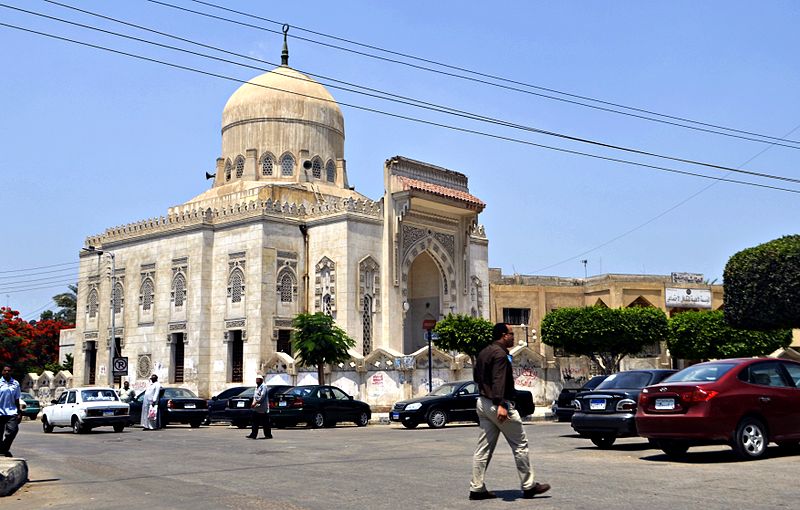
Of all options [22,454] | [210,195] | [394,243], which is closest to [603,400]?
[22,454]

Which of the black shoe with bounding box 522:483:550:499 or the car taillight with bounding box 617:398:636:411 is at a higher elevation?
the car taillight with bounding box 617:398:636:411

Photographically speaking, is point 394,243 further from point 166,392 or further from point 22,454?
point 22,454

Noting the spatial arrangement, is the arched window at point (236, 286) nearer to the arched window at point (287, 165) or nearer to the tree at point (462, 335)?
the arched window at point (287, 165)

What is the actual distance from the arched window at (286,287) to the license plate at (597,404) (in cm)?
2483

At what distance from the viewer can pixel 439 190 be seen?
1534 inches

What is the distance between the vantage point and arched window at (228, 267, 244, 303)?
124 ft

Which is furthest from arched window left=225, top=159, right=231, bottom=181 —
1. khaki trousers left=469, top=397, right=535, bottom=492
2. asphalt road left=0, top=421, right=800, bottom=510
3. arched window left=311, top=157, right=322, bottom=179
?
khaki trousers left=469, top=397, right=535, bottom=492

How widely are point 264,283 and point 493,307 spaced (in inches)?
799

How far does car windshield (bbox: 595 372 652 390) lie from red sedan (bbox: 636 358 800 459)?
8.83ft

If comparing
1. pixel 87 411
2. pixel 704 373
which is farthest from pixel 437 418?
pixel 704 373

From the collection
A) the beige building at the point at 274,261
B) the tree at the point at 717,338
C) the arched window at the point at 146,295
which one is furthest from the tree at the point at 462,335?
the tree at the point at 717,338

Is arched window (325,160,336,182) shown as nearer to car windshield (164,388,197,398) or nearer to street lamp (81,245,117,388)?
street lamp (81,245,117,388)

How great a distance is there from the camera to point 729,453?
12422 mm

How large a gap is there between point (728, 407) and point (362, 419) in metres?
15.9
